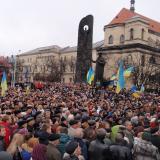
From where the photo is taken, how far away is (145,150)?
29.1 ft

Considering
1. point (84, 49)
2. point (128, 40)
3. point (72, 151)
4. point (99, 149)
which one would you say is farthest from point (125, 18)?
point (72, 151)

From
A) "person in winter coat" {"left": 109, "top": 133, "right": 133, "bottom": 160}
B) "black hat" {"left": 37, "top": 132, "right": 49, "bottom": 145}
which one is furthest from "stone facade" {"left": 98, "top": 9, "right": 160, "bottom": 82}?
"black hat" {"left": 37, "top": 132, "right": 49, "bottom": 145}

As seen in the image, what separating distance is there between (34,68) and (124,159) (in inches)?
5088

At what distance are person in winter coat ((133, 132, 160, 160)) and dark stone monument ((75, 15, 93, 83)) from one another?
28220 millimetres

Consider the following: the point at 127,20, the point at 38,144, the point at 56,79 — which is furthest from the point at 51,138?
the point at 56,79

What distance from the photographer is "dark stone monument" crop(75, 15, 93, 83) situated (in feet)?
122

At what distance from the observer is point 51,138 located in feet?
25.9

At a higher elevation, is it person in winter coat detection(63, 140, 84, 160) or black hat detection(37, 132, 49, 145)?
black hat detection(37, 132, 49, 145)

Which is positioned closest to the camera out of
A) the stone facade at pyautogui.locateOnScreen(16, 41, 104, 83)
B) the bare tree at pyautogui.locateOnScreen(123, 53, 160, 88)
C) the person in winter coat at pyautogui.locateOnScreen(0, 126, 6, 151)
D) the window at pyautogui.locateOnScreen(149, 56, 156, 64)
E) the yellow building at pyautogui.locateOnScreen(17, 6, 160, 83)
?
the person in winter coat at pyautogui.locateOnScreen(0, 126, 6, 151)

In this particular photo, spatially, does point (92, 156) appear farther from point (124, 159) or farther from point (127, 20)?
point (127, 20)

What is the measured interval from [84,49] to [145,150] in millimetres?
29172

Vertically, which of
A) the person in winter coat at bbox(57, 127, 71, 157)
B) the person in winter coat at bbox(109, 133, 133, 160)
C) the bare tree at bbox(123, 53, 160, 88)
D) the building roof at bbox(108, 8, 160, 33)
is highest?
the building roof at bbox(108, 8, 160, 33)

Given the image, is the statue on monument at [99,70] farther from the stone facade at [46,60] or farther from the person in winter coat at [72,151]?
the stone facade at [46,60]

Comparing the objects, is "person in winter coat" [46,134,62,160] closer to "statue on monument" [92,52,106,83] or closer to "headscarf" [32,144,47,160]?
"headscarf" [32,144,47,160]
